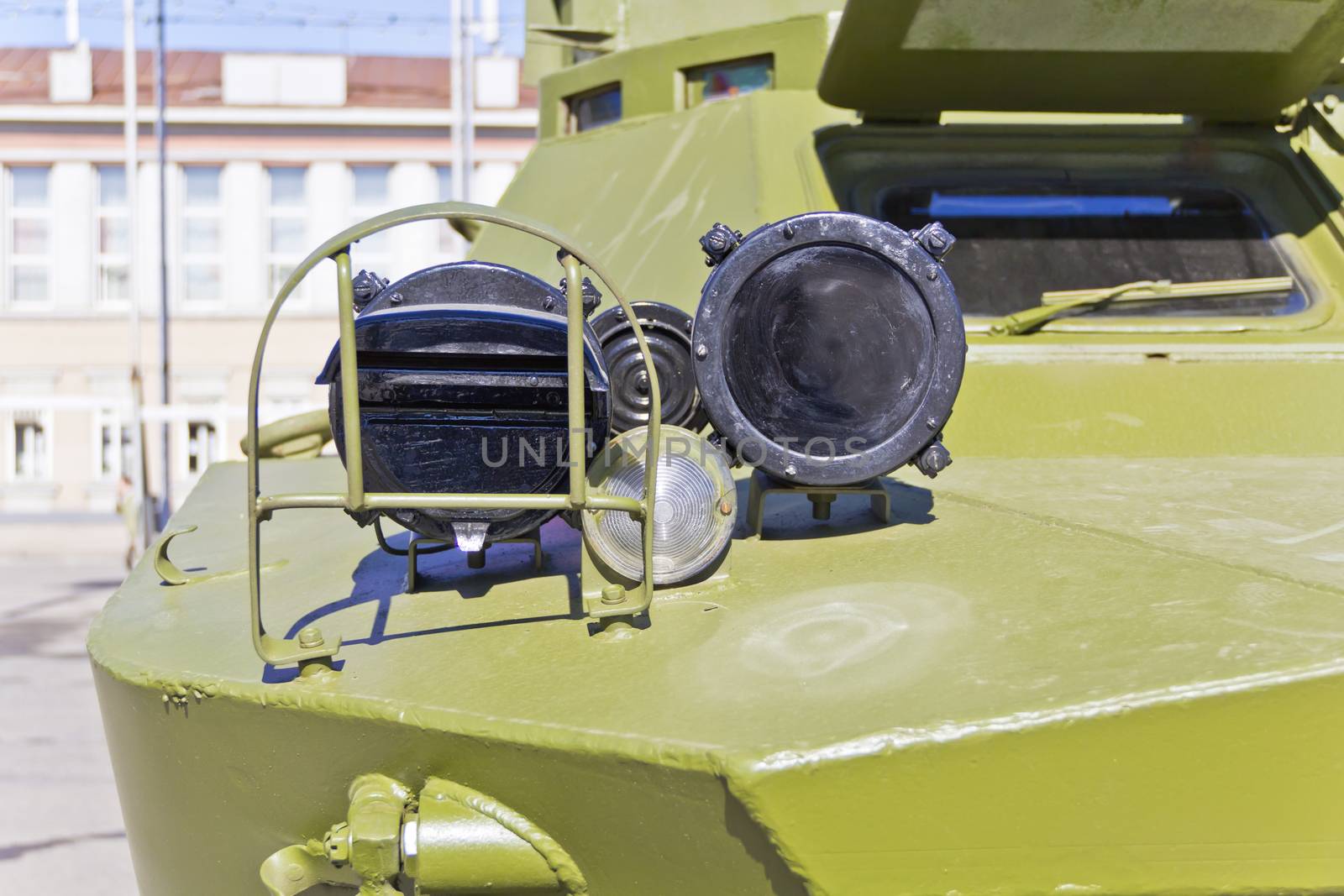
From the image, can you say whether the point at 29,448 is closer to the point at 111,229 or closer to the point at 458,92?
the point at 111,229

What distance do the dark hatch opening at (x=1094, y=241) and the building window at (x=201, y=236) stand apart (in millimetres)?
17384

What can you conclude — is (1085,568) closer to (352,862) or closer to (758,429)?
(758,429)

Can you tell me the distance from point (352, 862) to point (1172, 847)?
0.95m

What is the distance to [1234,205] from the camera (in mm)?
3395

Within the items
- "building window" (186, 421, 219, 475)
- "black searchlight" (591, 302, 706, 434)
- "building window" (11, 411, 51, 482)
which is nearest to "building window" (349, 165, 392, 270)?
"building window" (186, 421, 219, 475)

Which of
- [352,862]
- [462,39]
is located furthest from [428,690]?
[462,39]

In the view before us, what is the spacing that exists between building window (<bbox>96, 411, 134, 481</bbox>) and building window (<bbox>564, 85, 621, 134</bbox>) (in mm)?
15051

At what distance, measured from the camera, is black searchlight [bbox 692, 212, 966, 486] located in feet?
7.30

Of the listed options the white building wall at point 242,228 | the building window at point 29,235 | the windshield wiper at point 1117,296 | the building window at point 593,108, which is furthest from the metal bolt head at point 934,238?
the building window at point 29,235

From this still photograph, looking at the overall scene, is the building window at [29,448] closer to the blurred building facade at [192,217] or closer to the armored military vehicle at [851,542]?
the blurred building facade at [192,217]

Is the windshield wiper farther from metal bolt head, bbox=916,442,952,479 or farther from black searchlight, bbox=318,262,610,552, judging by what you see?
black searchlight, bbox=318,262,610,552

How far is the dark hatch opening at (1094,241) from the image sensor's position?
3.16 meters

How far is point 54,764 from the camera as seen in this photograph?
6352 mm

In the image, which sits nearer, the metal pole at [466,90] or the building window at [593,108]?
the building window at [593,108]
